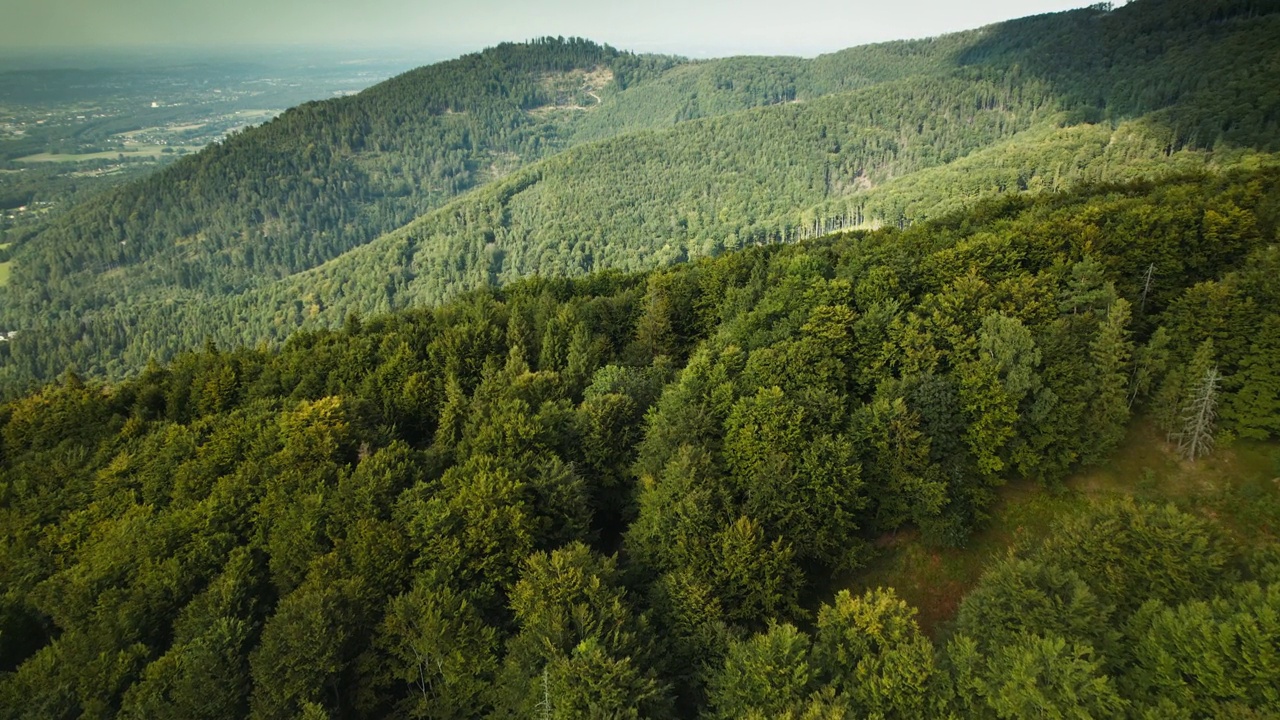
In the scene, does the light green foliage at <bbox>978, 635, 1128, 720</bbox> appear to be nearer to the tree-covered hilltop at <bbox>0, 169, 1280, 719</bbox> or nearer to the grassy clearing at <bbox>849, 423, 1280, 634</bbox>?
the tree-covered hilltop at <bbox>0, 169, 1280, 719</bbox>

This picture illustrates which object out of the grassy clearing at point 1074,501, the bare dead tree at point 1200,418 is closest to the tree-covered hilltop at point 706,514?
the bare dead tree at point 1200,418

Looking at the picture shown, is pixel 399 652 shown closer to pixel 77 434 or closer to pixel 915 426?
pixel 915 426

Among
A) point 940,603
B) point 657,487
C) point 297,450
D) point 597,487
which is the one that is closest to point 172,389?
point 297,450

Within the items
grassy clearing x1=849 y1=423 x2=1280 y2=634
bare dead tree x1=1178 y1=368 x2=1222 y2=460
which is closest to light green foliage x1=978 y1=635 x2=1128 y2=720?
grassy clearing x1=849 y1=423 x2=1280 y2=634

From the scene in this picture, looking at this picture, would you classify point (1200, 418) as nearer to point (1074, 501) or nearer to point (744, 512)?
point (1074, 501)

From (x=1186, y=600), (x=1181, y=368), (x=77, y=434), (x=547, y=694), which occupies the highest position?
(x=1181, y=368)

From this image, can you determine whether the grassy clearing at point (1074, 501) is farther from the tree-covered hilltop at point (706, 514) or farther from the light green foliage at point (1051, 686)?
the light green foliage at point (1051, 686)

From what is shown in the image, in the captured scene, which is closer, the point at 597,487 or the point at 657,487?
the point at 657,487
